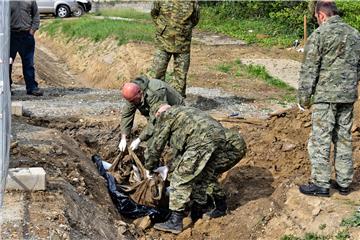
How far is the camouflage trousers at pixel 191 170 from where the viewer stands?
7.04m

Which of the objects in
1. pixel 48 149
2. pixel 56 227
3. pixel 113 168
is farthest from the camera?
pixel 113 168

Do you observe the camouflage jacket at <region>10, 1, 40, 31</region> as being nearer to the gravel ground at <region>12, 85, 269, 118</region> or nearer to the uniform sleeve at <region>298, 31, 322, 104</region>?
the gravel ground at <region>12, 85, 269, 118</region>

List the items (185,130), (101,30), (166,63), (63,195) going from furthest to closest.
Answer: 1. (101,30)
2. (166,63)
3. (185,130)
4. (63,195)

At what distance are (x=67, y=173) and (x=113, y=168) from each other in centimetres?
124

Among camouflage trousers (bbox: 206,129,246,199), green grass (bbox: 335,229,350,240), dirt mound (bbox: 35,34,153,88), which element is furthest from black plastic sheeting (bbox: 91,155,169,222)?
dirt mound (bbox: 35,34,153,88)

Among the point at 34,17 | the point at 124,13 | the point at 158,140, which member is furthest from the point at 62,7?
the point at 158,140

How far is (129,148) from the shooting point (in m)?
8.42

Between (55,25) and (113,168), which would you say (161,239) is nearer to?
(113,168)

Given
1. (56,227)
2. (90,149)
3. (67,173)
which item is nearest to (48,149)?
(67,173)

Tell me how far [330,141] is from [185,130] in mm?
1493

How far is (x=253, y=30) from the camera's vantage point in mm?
22359

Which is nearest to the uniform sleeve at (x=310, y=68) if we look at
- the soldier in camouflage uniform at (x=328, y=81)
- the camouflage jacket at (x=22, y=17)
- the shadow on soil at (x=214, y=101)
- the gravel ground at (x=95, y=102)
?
the soldier in camouflage uniform at (x=328, y=81)

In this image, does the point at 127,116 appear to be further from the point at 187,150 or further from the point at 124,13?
the point at 124,13

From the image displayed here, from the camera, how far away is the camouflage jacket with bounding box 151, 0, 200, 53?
33.8ft
